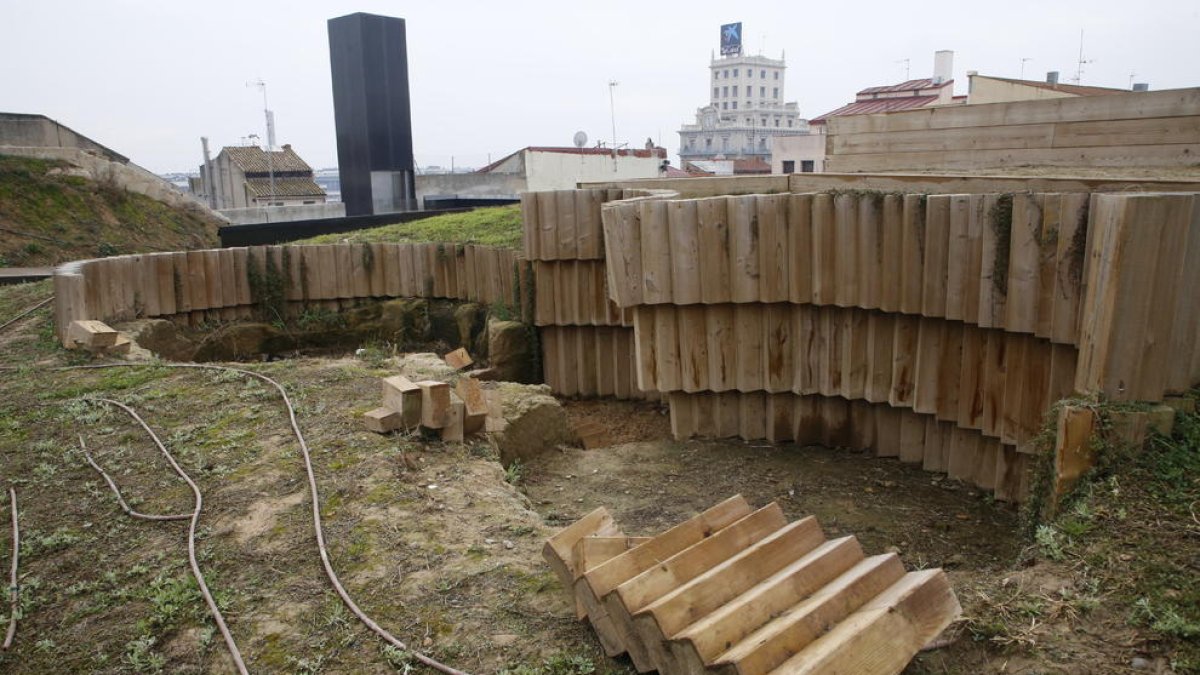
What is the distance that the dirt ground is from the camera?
350cm

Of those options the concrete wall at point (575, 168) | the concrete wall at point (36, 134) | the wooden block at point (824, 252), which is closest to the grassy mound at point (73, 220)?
the concrete wall at point (36, 134)

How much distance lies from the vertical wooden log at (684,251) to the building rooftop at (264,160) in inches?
1641

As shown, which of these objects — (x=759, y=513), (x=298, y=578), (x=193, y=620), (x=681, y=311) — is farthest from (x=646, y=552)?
(x=681, y=311)

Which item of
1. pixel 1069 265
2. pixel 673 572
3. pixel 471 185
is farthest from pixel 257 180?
pixel 673 572

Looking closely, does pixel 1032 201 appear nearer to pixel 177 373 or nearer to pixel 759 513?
pixel 759 513

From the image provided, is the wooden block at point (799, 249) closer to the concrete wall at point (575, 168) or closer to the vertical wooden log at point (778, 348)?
the vertical wooden log at point (778, 348)

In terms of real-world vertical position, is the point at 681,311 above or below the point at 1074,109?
below

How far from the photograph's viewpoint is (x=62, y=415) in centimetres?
650

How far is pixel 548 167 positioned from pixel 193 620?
3003 centimetres

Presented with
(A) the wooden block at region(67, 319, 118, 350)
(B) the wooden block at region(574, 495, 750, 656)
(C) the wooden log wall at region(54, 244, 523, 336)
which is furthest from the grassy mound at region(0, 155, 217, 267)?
(B) the wooden block at region(574, 495, 750, 656)

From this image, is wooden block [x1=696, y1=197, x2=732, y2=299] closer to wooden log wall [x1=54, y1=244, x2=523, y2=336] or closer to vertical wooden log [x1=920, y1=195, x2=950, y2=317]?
vertical wooden log [x1=920, y1=195, x2=950, y2=317]

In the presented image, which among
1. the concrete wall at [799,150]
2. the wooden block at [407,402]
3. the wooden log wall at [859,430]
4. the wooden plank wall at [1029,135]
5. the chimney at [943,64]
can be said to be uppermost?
the chimney at [943,64]

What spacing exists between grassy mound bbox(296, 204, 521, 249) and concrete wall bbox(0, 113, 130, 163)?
9024mm

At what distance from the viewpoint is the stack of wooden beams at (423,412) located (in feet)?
19.2
